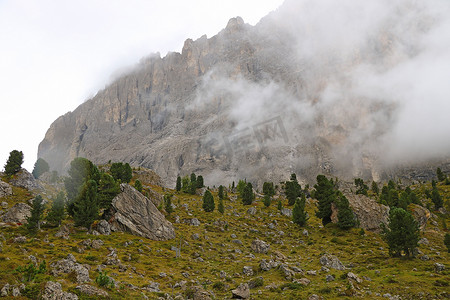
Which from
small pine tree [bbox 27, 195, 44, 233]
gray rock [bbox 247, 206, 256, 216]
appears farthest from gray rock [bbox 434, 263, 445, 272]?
small pine tree [bbox 27, 195, 44, 233]

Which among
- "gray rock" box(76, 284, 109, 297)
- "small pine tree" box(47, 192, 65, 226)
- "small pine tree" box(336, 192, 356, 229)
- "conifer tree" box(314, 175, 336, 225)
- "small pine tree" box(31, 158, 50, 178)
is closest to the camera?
"gray rock" box(76, 284, 109, 297)

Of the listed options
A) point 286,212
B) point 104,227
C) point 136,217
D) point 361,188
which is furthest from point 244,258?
point 361,188

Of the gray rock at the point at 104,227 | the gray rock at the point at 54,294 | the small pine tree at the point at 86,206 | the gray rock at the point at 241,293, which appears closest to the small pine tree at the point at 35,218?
the small pine tree at the point at 86,206

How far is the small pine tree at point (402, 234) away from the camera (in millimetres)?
49166

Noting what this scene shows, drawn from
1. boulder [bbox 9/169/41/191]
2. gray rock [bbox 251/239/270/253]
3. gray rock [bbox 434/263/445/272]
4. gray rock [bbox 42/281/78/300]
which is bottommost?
gray rock [bbox 434/263/445/272]

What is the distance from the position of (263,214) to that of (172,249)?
52690 millimetres

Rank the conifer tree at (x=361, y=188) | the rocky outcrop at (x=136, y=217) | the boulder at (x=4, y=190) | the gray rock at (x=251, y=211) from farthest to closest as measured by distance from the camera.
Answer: the conifer tree at (x=361, y=188), the gray rock at (x=251, y=211), the boulder at (x=4, y=190), the rocky outcrop at (x=136, y=217)

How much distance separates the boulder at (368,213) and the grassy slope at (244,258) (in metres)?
8.20

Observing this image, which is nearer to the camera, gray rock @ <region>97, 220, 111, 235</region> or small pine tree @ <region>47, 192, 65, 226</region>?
small pine tree @ <region>47, 192, 65, 226</region>

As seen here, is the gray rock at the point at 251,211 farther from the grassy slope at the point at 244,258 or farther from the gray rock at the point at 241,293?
the gray rock at the point at 241,293

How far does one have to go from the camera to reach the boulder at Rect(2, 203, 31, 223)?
2603 inches

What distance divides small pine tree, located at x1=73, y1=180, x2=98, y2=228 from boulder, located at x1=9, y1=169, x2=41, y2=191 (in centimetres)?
5108

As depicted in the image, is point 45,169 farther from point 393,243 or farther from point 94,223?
point 393,243

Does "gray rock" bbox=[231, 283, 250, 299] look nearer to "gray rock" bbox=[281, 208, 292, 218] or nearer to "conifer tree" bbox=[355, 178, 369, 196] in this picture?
"gray rock" bbox=[281, 208, 292, 218]
